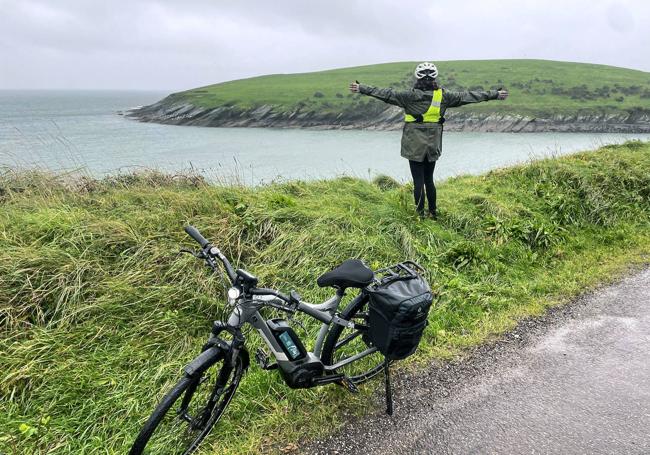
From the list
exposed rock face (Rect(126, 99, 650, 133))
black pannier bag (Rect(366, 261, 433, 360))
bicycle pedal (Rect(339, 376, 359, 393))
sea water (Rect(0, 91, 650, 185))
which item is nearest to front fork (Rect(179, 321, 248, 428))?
bicycle pedal (Rect(339, 376, 359, 393))

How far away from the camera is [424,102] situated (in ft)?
20.9

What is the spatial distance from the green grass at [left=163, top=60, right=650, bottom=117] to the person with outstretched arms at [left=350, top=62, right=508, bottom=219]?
5149 centimetres

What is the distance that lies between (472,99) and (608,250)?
298 cm

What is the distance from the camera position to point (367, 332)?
3270 mm

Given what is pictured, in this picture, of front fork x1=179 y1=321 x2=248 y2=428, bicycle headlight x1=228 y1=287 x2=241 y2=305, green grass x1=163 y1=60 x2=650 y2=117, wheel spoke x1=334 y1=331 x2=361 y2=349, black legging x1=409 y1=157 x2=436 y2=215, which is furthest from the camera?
green grass x1=163 y1=60 x2=650 y2=117

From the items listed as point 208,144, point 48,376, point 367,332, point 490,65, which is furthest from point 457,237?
point 490,65

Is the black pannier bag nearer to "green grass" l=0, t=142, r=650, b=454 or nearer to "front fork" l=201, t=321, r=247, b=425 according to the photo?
"green grass" l=0, t=142, r=650, b=454

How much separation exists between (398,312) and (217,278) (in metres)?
2.52

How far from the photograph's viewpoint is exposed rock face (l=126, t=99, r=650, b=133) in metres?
52.3

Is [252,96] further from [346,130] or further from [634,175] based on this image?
[634,175]

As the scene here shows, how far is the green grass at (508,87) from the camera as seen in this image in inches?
2277

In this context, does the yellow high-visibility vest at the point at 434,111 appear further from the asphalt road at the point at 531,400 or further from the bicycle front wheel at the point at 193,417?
the bicycle front wheel at the point at 193,417

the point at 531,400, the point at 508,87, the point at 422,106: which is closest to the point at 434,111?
the point at 422,106

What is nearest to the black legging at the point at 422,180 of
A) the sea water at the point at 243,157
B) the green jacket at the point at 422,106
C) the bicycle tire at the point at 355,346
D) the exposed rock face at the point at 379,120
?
the green jacket at the point at 422,106
